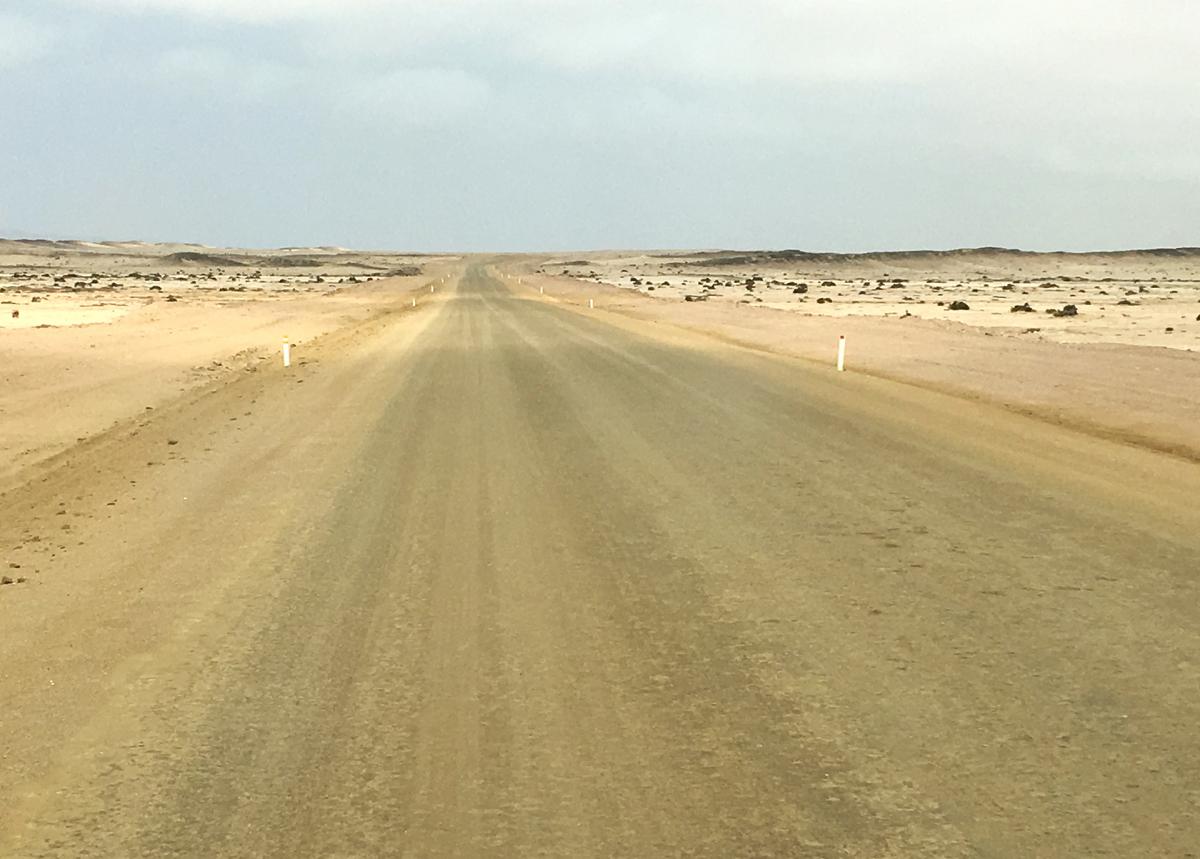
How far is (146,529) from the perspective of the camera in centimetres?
918

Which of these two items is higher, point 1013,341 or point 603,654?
point 603,654

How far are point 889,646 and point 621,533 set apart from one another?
2.99 meters

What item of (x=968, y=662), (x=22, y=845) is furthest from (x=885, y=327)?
(x=22, y=845)

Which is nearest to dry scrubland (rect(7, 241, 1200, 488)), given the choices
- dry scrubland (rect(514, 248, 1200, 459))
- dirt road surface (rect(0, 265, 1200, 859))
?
dry scrubland (rect(514, 248, 1200, 459))

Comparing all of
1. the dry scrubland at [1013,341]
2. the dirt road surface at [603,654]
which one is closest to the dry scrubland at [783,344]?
the dry scrubland at [1013,341]

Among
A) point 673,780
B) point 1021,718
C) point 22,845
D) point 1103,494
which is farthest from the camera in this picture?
point 1103,494

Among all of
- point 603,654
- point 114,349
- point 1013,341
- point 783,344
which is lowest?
point 114,349

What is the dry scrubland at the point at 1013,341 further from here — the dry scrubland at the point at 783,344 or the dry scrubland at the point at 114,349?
the dry scrubland at the point at 114,349

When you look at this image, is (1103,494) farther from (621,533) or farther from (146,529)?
(146,529)

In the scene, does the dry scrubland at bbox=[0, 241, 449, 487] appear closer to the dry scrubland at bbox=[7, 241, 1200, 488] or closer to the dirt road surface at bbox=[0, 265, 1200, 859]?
the dry scrubland at bbox=[7, 241, 1200, 488]

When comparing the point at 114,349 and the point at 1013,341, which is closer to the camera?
the point at 114,349

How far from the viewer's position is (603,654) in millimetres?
6016

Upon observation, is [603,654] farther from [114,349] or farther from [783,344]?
[114,349]

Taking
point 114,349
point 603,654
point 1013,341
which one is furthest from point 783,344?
point 603,654
